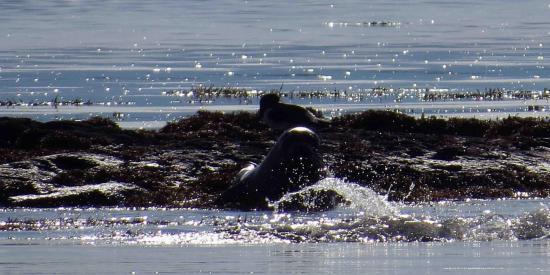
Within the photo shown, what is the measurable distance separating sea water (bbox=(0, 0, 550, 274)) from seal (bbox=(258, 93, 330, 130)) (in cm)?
444

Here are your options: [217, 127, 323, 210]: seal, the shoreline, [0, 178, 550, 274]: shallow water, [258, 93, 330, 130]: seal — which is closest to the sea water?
[0, 178, 550, 274]: shallow water

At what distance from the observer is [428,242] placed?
1345 centimetres

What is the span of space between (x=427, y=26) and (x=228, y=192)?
2233 inches

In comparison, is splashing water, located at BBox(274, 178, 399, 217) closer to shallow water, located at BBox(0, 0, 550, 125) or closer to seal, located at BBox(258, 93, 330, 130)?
seal, located at BBox(258, 93, 330, 130)

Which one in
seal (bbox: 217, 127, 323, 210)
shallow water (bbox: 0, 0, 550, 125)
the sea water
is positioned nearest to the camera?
the sea water

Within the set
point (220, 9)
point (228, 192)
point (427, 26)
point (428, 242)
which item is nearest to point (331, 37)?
point (427, 26)

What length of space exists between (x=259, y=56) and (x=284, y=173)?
33420 mm

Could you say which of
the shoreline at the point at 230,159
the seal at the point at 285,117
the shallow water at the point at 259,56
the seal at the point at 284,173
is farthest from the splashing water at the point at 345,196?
the shallow water at the point at 259,56

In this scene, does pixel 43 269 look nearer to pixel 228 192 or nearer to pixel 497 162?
pixel 228 192

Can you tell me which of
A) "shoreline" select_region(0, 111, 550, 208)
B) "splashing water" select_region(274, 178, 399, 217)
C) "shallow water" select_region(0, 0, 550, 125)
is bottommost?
"shallow water" select_region(0, 0, 550, 125)

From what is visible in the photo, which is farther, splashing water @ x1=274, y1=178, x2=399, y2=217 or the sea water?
splashing water @ x1=274, y1=178, x2=399, y2=217

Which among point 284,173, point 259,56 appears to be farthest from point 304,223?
point 259,56

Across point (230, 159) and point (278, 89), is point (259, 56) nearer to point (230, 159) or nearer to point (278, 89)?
point (278, 89)

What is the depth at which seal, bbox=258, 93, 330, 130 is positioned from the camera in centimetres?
2406
